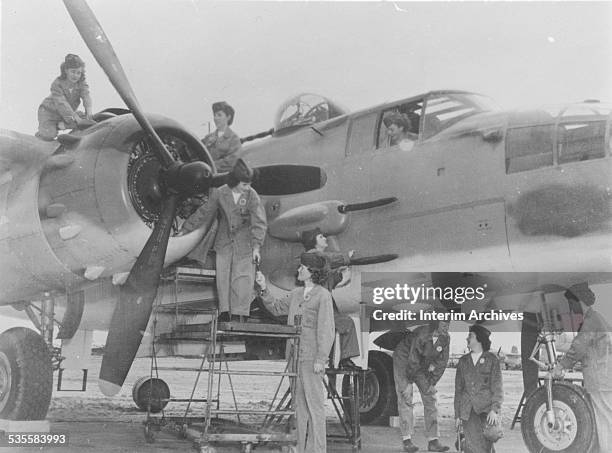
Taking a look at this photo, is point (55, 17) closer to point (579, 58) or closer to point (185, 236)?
point (185, 236)

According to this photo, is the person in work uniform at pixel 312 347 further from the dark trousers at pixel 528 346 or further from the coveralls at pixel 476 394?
the dark trousers at pixel 528 346

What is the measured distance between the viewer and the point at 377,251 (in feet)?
22.4

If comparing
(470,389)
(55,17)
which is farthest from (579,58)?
(55,17)

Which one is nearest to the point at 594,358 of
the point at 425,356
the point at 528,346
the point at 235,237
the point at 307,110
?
the point at 528,346

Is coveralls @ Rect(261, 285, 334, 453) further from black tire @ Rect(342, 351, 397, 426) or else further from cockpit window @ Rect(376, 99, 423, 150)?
black tire @ Rect(342, 351, 397, 426)

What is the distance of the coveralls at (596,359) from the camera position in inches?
220

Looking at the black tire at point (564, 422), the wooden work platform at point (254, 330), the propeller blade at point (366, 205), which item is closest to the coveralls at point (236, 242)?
the wooden work platform at point (254, 330)

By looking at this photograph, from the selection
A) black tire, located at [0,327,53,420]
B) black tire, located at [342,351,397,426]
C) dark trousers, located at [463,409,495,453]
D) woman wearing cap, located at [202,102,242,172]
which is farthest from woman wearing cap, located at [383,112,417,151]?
black tire, located at [0,327,53,420]

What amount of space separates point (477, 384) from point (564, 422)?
0.76 meters

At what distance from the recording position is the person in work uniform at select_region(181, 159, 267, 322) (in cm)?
629

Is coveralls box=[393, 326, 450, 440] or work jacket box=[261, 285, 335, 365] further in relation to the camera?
coveralls box=[393, 326, 450, 440]

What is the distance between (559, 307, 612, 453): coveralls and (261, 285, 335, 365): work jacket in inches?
87.2

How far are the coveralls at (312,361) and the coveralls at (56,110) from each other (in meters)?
3.13

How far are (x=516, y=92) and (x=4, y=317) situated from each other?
7132 mm
